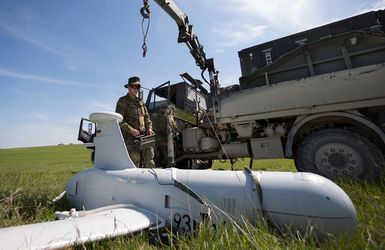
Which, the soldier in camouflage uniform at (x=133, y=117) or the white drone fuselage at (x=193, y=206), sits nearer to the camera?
the white drone fuselage at (x=193, y=206)

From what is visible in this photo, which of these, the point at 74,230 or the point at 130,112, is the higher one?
the point at 130,112

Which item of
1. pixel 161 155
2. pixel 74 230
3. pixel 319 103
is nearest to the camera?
pixel 74 230

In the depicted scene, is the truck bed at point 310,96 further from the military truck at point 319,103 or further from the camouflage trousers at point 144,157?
the camouflage trousers at point 144,157

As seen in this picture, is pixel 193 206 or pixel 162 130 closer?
pixel 193 206

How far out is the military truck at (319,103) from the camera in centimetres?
372

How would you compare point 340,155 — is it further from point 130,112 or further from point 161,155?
point 161,155

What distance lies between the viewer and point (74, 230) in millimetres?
1851

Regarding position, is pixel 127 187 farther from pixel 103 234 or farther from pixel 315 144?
pixel 315 144

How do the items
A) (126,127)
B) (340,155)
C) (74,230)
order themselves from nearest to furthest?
(74,230)
(340,155)
(126,127)

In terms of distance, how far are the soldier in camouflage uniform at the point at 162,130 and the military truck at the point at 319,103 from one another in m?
0.67

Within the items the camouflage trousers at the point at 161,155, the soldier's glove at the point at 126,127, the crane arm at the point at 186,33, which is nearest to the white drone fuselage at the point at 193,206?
the soldier's glove at the point at 126,127

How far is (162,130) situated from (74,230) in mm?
4384

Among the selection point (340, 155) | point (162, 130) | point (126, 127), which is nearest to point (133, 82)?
point (126, 127)

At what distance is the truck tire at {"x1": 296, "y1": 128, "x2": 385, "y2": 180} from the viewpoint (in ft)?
12.0
